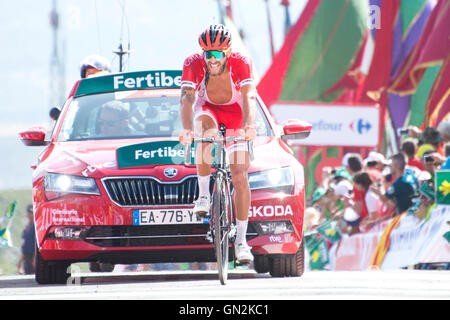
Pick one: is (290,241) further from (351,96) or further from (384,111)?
(351,96)

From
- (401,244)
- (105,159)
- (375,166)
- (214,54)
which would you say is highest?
(214,54)

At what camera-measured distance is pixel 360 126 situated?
2428cm

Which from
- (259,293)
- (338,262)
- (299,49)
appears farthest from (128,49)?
(299,49)

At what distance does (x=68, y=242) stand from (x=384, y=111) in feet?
62.1

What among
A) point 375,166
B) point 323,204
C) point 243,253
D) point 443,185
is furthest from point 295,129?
point 323,204

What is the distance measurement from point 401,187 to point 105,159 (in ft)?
17.8

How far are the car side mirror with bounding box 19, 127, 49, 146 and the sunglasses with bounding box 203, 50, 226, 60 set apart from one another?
7.52 feet

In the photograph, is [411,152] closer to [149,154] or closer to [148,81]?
[148,81]

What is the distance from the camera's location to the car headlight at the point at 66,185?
9453mm

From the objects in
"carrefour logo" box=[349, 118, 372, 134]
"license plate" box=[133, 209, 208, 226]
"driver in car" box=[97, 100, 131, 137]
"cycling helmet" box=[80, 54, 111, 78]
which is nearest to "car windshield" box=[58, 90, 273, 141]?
"driver in car" box=[97, 100, 131, 137]

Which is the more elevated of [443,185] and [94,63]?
[94,63]

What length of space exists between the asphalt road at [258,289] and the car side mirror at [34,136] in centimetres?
127

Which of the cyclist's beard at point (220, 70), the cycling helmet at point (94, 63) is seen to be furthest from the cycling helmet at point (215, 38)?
the cycling helmet at point (94, 63)

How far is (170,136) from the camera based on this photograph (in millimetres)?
10312
